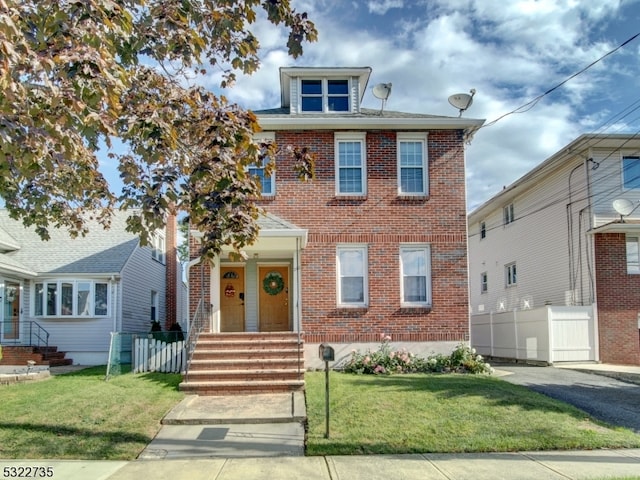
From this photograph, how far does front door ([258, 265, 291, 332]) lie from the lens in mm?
15539

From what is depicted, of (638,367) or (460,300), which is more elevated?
(460,300)

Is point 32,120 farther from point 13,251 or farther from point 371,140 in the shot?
point 13,251

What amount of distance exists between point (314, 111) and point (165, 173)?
389 inches

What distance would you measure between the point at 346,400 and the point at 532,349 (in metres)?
10.2

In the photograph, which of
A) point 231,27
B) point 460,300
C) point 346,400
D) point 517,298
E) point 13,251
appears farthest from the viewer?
point 517,298

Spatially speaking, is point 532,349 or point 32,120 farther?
point 532,349

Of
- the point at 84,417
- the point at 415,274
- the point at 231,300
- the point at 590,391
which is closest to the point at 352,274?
the point at 415,274

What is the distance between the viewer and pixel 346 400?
31.1ft

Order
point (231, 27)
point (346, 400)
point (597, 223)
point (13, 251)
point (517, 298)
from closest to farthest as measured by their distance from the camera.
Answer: point (231, 27) < point (346, 400) < point (597, 223) < point (13, 251) < point (517, 298)

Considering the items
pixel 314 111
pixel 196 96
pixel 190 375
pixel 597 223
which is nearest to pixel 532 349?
pixel 597 223

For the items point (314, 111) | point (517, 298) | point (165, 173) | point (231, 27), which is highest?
point (314, 111)

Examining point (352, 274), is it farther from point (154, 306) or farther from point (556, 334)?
point (154, 306)

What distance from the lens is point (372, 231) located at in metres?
14.6

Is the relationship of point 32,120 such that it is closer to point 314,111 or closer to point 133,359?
point 133,359
